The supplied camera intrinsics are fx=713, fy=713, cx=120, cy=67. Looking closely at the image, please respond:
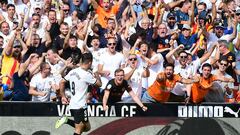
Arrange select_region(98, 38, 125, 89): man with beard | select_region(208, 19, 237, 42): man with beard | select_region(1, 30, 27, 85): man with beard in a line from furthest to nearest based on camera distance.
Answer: select_region(208, 19, 237, 42): man with beard, select_region(1, 30, 27, 85): man with beard, select_region(98, 38, 125, 89): man with beard

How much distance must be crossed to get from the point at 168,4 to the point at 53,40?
3.36 m

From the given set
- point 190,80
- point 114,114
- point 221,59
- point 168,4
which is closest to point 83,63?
point 114,114

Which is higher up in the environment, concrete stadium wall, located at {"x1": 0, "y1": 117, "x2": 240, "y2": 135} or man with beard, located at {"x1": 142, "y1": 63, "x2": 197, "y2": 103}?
Answer: man with beard, located at {"x1": 142, "y1": 63, "x2": 197, "y2": 103}

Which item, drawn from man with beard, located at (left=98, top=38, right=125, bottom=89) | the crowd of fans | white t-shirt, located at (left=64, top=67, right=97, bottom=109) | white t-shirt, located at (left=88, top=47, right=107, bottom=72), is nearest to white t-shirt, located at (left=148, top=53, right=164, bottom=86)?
the crowd of fans

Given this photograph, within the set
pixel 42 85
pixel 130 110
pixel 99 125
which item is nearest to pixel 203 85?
pixel 130 110

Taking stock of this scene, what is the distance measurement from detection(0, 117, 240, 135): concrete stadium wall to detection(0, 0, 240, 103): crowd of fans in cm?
40

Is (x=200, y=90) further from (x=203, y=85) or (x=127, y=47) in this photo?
(x=127, y=47)


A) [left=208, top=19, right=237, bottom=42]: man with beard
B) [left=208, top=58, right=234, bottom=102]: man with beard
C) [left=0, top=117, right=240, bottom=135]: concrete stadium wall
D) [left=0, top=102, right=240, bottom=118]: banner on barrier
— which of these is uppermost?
[left=208, top=19, right=237, bottom=42]: man with beard

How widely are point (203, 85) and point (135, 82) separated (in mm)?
1317

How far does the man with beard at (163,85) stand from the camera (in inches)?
528

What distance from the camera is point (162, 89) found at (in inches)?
531

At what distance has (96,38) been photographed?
1507 cm

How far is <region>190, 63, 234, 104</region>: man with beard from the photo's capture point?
13578 mm

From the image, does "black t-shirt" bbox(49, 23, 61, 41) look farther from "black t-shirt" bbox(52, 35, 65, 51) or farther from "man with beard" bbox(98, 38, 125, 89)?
"man with beard" bbox(98, 38, 125, 89)
